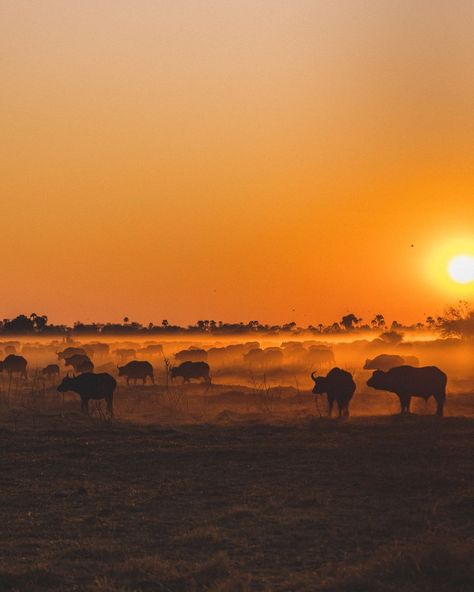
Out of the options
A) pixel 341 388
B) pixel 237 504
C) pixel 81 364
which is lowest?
pixel 237 504

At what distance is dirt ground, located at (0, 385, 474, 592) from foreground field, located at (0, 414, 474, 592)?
0.12 feet

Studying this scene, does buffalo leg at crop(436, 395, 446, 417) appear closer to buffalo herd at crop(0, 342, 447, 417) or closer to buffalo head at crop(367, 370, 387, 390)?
buffalo herd at crop(0, 342, 447, 417)

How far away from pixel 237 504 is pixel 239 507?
49 centimetres

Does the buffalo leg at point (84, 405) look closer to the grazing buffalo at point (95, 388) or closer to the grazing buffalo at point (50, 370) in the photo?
the grazing buffalo at point (95, 388)

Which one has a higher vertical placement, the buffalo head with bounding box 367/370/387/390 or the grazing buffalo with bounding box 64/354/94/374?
the grazing buffalo with bounding box 64/354/94/374

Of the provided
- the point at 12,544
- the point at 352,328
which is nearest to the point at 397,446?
the point at 12,544

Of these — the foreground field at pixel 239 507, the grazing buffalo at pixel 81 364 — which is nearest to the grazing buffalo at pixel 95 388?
the foreground field at pixel 239 507

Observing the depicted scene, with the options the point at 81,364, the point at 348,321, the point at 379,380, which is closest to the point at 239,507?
the point at 379,380

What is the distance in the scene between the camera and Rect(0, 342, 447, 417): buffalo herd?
→ 97.6 feet

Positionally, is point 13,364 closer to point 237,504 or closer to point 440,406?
point 440,406

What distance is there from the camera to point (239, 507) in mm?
16062

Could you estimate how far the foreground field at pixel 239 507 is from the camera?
11891 mm

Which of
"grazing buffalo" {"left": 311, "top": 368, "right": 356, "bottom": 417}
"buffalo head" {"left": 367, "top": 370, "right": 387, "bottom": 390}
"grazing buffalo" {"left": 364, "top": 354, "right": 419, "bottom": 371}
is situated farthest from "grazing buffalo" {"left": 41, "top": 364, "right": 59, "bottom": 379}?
"grazing buffalo" {"left": 311, "top": 368, "right": 356, "bottom": 417}

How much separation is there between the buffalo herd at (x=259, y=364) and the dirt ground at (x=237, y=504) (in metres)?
2.26
